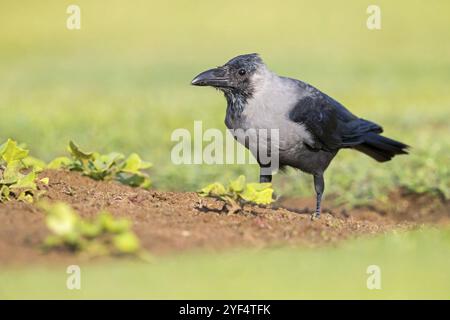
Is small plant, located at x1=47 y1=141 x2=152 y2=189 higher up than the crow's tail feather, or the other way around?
the crow's tail feather

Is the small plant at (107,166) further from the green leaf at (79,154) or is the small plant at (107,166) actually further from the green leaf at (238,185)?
the green leaf at (238,185)

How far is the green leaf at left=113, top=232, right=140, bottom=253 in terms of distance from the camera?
13.9ft

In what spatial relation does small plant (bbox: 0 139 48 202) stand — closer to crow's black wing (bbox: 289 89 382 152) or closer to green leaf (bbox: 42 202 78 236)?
green leaf (bbox: 42 202 78 236)

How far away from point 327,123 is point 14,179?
9.23 ft

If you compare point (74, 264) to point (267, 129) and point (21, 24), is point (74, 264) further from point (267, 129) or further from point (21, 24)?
point (21, 24)

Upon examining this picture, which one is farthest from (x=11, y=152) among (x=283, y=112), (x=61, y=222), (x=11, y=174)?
(x=283, y=112)

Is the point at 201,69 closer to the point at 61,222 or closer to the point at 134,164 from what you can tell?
the point at 134,164

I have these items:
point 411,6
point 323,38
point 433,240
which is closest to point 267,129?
point 433,240

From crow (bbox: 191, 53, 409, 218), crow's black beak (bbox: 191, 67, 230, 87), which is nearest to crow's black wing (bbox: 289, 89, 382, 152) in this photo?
crow (bbox: 191, 53, 409, 218)

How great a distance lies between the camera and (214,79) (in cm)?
682

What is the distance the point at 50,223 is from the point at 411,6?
1892cm

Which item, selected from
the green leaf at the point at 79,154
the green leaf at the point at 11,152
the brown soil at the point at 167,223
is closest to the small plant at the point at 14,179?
the green leaf at the point at 11,152

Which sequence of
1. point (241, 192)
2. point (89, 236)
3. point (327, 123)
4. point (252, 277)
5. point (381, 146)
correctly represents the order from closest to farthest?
point (252, 277), point (89, 236), point (241, 192), point (327, 123), point (381, 146)
